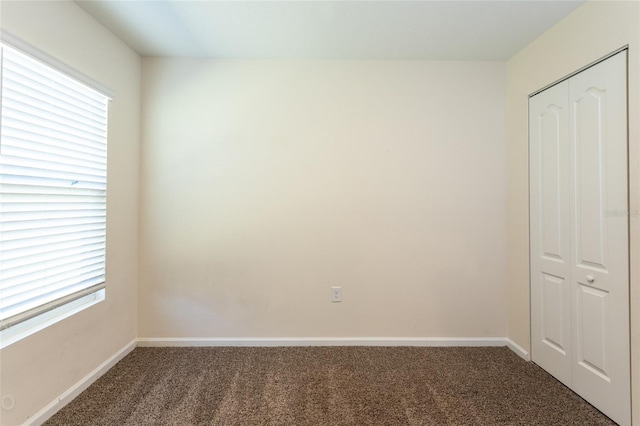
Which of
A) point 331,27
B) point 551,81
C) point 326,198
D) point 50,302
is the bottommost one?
point 50,302

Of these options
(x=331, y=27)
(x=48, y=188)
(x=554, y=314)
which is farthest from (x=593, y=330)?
(x=48, y=188)

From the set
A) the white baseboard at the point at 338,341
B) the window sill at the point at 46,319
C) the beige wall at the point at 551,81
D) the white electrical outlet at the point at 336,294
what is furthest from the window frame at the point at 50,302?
the beige wall at the point at 551,81

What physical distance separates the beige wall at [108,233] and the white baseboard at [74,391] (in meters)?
0.03

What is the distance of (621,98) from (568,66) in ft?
1.53

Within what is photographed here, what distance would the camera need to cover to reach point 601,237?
163cm

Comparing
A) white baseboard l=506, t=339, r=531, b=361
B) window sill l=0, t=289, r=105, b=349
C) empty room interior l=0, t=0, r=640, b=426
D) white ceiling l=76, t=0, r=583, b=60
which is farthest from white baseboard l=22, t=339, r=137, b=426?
white baseboard l=506, t=339, r=531, b=361

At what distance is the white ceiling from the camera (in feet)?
5.70

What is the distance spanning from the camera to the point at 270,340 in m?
2.35

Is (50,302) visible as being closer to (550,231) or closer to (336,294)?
(336,294)

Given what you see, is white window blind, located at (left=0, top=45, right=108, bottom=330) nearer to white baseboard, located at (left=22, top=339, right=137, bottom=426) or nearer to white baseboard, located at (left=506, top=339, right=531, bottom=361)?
white baseboard, located at (left=22, top=339, right=137, bottom=426)

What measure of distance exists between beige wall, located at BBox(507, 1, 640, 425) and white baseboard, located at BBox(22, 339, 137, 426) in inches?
129

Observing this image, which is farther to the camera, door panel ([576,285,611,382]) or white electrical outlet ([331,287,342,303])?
white electrical outlet ([331,287,342,303])

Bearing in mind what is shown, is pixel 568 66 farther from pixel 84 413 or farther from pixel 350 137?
pixel 84 413

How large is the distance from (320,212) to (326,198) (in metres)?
0.14
